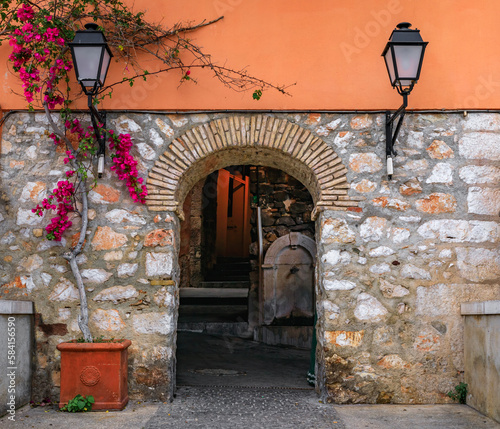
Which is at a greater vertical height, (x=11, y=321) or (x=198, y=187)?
(x=198, y=187)

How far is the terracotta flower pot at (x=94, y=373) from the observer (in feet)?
12.1

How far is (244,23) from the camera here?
4.38 m

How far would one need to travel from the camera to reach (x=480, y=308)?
3678 mm

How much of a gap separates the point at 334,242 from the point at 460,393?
1.55 metres

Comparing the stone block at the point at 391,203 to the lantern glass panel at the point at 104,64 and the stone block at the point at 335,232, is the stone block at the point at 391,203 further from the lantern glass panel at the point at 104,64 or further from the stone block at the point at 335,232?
the lantern glass panel at the point at 104,64

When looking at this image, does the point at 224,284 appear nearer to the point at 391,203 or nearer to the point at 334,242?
the point at 334,242

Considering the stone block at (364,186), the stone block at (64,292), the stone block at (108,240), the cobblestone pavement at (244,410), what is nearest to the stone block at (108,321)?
the stone block at (64,292)

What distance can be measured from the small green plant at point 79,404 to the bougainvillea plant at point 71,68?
476mm

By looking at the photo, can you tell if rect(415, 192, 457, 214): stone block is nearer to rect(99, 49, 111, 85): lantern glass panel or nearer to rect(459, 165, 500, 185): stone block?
rect(459, 165, 500, 185): stone block

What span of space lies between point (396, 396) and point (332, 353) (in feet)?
2.02

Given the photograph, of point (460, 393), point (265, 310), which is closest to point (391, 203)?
point (460, 393)

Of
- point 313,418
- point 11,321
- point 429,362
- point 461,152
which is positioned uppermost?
point 461,152

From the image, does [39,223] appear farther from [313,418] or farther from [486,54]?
[486,54]

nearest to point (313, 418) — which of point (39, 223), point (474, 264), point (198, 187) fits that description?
point (474, 264)
